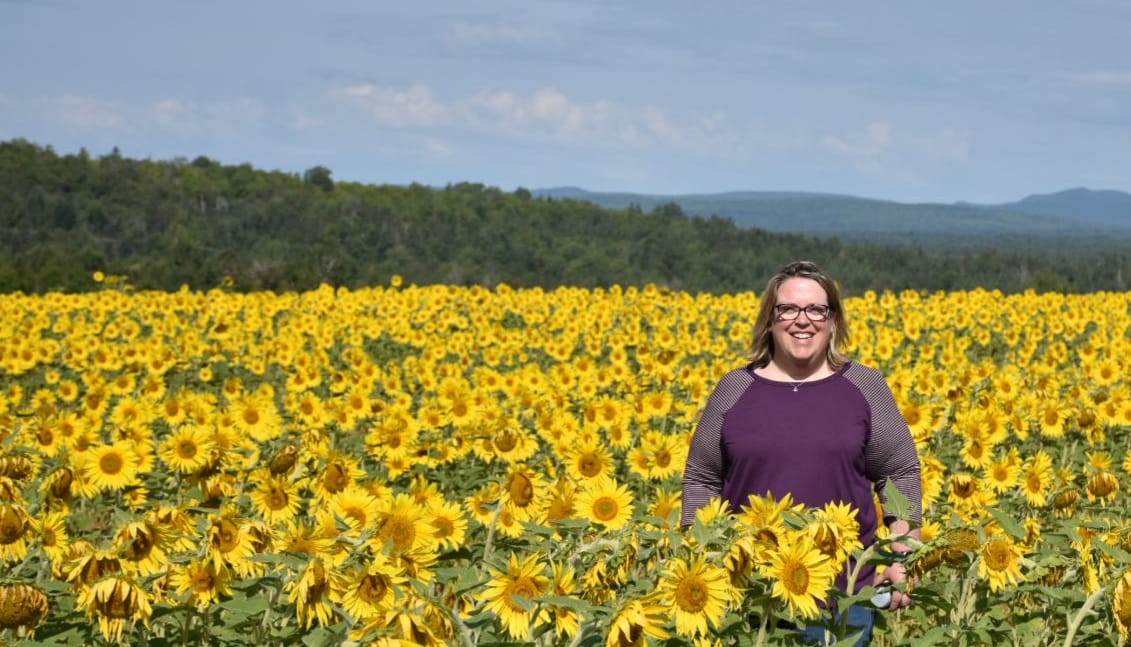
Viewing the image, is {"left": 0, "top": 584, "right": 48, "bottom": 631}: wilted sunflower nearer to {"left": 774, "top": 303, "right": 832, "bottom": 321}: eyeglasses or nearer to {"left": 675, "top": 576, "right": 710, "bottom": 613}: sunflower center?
{"left": 675, "top": 576, "right": 710, "bottom": 613}: sunflower center

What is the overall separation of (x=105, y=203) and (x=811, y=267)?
75.1 m

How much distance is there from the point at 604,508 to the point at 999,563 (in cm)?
140

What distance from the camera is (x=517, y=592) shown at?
2.85 metres

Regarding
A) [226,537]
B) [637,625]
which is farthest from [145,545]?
[637,625]

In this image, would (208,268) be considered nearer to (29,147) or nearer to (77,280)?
(77,280)

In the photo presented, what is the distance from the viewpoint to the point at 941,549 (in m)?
3.25

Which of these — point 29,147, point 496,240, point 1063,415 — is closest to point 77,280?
point 1063,415

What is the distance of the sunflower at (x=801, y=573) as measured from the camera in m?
2.77

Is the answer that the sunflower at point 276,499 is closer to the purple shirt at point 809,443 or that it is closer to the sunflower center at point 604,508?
the sunflower center at point 604,508

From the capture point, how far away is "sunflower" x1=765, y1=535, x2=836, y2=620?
9.07 feet

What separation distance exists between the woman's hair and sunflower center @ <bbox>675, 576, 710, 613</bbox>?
73.3 inches

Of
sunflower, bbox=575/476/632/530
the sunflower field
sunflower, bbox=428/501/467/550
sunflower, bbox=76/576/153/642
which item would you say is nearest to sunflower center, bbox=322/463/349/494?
the sunflower field

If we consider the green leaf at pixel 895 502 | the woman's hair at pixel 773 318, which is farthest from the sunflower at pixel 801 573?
the woman's hair at pixel 773 318

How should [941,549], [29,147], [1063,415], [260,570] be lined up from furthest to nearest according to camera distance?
[29,147], [1063,415], [260,570], [941,549]
